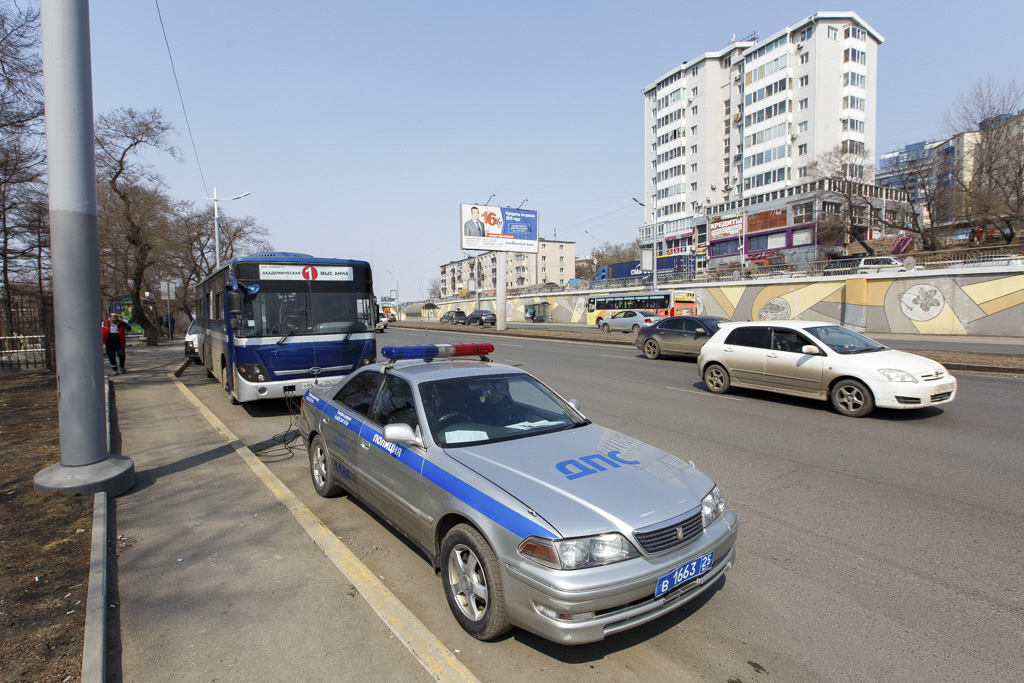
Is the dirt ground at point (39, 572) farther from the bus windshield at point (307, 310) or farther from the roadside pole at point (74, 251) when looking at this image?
the bus windshield at point (307, 310)

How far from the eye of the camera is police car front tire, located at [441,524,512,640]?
9.62 ft

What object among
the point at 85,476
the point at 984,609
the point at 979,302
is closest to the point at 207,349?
the point at 85,476

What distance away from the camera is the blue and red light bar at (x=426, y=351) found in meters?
5.13

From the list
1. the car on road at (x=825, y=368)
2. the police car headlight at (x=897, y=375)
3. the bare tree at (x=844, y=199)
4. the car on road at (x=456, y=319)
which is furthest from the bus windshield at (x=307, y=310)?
the bare tree at (x=844, y=199)

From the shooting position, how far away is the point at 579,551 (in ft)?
8.98

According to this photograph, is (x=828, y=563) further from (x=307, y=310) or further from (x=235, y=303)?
(x=235, y=303)

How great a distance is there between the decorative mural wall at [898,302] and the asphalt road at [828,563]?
23.1m

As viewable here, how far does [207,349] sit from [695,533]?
14.6 m

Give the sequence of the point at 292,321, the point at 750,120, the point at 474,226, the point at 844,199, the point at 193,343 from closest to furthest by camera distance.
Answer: the point at 292,321, the point at 193,343, the point at 474,226, the point at 844,199, the point at 750,120

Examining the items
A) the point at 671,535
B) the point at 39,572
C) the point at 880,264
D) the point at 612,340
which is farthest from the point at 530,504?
the point at 880,264

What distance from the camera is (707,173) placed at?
83.8 m

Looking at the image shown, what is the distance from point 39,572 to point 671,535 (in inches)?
168

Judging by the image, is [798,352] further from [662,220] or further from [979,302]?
[662,220]

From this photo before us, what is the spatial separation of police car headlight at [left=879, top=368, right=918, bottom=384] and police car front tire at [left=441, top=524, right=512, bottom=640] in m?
8.05
